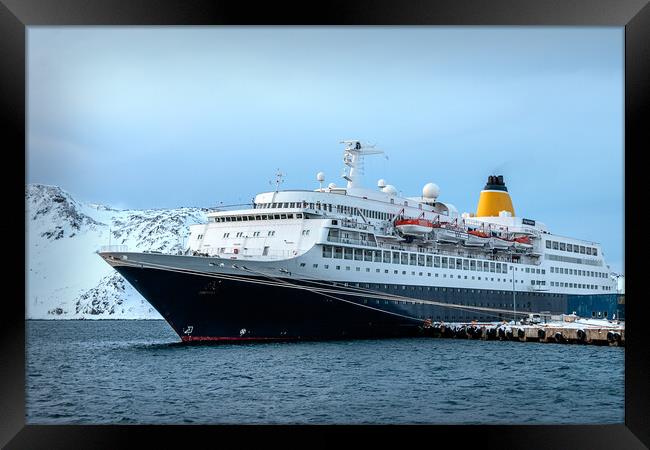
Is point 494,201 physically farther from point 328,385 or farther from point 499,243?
point 328,385

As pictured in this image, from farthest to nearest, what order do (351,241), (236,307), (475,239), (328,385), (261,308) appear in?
1. (475,239)
2. (351,241)
3. (261,308)
4. (236,307)
5. (328,385)

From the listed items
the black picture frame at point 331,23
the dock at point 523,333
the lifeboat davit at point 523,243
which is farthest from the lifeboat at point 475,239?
the black picture frame at point 331,23

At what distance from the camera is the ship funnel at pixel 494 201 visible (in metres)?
41.3

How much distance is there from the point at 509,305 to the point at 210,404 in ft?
75.0

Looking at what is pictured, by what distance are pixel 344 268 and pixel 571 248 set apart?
62.3 feet

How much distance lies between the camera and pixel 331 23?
34.5 feet

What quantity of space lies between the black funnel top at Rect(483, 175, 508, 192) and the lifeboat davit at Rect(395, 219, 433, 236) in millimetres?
10764

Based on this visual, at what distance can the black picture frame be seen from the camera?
1025cm

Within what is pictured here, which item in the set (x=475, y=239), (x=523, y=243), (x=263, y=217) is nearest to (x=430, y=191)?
(x=475, y=239)

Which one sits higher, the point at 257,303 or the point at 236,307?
the point at 257,303

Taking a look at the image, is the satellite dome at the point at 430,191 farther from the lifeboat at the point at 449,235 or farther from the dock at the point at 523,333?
the dock at the point at 523,333

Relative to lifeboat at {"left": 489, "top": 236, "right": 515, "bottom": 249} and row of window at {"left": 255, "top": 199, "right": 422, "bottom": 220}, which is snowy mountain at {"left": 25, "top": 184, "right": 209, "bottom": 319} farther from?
row of window at {"left": 255, "top": 199, "right": 422, "bottom": 220}

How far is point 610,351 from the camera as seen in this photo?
91.8ft
